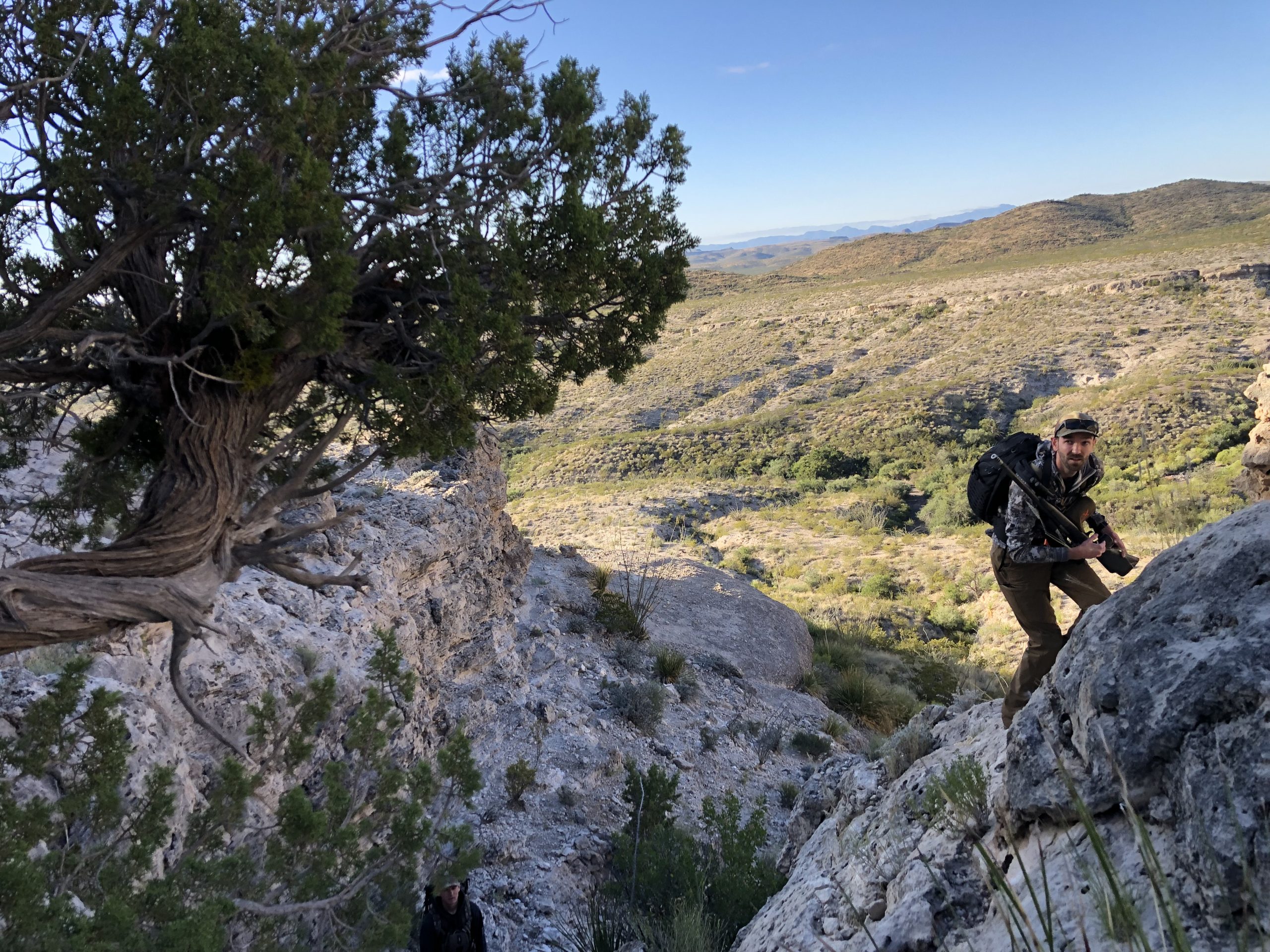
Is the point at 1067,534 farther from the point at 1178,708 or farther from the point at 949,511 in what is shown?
the point at 949,511

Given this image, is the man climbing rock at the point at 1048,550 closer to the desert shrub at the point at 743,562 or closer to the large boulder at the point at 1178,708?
the large boulder at the point at 1178,708

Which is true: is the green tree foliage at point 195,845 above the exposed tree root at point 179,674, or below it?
below

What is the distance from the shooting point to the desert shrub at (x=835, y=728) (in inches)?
443

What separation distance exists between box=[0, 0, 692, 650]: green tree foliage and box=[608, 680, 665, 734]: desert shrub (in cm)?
592

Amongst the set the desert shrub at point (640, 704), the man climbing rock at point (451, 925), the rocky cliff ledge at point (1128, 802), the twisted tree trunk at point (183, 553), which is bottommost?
A: the desert shrub at point (640, 704)

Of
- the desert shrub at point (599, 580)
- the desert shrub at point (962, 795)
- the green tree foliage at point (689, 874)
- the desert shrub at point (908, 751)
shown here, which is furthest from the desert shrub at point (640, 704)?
the desert shrub at point (962, 795)

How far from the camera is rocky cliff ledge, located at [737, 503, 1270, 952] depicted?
6.77 ft

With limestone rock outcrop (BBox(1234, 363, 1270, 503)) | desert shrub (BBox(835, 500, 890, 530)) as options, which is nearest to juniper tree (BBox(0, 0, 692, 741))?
limestone rock outcrop (BBox(1234, 363, 1270, 503))

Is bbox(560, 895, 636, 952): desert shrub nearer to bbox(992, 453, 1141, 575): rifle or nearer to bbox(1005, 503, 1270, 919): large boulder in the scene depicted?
bbox(1005, 503, 1270, 919): large boulder

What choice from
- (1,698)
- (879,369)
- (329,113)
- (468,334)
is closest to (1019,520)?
(468,334)

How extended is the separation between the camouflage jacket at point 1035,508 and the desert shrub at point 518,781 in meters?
5.71

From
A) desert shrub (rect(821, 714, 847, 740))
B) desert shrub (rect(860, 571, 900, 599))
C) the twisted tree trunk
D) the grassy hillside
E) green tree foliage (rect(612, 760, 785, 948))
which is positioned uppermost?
the grassy hillside

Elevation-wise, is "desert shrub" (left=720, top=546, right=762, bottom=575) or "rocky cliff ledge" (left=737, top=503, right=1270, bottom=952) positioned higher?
"rocky cliff ledge" (left=737, top=503, right=1270, bottom=952)

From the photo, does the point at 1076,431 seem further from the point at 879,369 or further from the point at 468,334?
the point at 879,369
